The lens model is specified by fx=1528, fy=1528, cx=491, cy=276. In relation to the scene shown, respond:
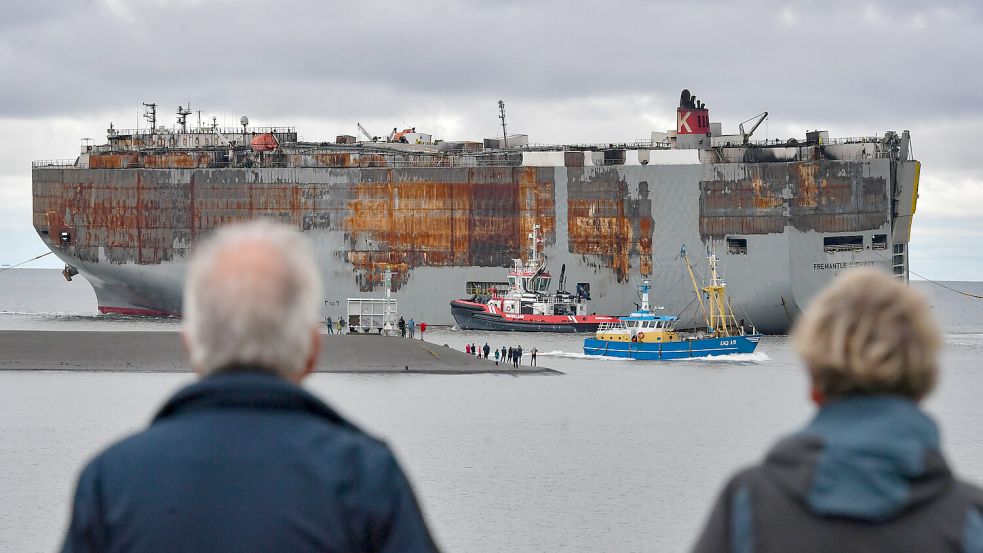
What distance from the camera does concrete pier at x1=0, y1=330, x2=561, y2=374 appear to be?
6025 cm

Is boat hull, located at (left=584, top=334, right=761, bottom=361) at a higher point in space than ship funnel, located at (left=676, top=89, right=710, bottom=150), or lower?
lower

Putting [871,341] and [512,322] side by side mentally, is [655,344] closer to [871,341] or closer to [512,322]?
[512,322]

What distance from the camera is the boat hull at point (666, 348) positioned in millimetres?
73688

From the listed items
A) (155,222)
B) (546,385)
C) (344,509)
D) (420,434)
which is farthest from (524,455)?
(155,222)

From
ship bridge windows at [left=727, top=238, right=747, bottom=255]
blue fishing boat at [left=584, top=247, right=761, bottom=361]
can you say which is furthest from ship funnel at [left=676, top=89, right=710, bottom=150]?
blue fishing boat at [left=584, top=247, right=761, bottom=361]

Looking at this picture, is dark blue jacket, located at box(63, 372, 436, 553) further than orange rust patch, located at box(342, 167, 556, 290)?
No

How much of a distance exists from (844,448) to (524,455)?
3628cm

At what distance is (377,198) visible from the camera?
96.4 meters

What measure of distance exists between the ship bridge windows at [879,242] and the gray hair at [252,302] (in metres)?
87.9

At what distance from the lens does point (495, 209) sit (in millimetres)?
94938

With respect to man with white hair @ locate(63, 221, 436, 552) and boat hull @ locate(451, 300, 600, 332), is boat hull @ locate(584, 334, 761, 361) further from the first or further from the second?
man with white hair @ locate(63, 221, 436, 552)

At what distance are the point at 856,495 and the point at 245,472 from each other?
174cm

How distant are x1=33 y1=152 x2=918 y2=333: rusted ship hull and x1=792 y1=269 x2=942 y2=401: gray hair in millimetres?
84795

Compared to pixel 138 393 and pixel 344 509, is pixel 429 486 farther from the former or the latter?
pixel 344 509
